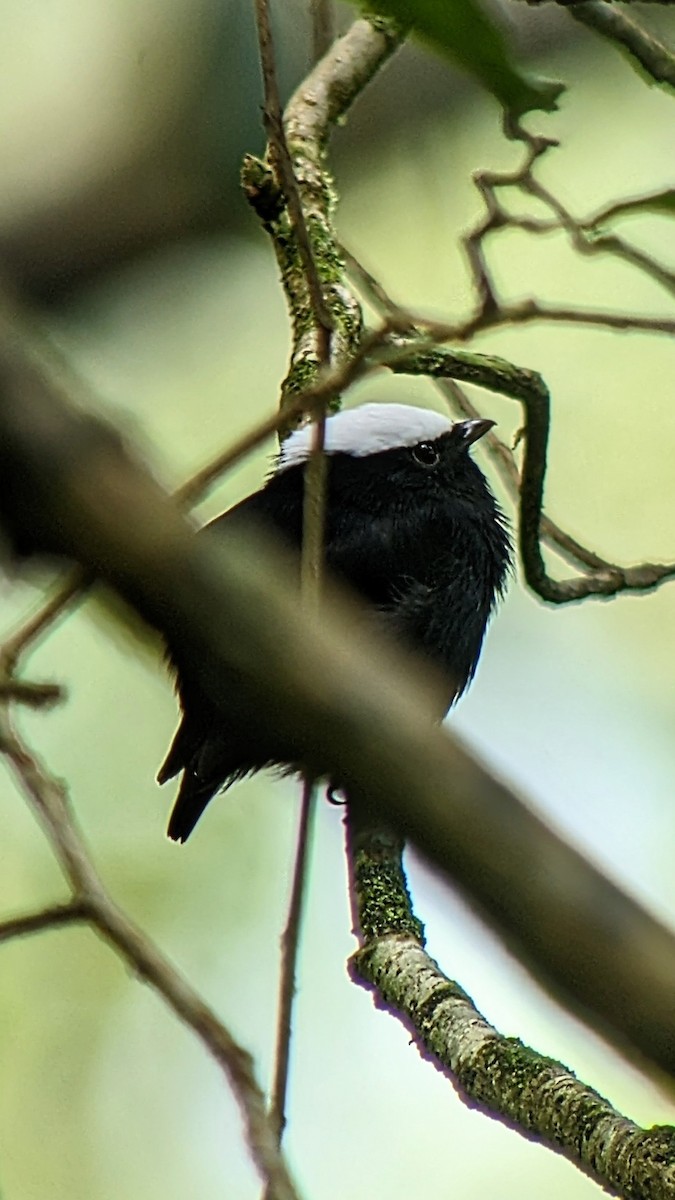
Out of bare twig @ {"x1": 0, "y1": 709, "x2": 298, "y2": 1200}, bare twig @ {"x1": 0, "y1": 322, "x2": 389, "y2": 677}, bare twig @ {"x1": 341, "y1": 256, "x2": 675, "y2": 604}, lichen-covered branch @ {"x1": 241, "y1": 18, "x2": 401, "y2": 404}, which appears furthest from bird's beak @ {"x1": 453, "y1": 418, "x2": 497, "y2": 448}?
bare twig @ {"x1": 0, "y1": 709, "x2": 298, "y2": 1200}

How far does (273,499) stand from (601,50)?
2576 mm

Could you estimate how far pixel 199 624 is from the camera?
38.1 inches

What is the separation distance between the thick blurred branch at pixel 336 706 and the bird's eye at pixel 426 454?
10.3 feet

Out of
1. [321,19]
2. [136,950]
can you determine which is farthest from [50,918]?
[321,19]

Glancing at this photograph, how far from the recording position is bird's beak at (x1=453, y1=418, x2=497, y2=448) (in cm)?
404

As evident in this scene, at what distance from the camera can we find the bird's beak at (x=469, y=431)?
4.04 m

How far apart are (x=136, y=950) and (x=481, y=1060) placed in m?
1.13

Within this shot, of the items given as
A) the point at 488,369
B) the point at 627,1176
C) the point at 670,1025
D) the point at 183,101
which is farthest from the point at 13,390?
the point at 183,101

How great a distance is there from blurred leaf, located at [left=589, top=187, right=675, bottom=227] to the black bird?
1347mm

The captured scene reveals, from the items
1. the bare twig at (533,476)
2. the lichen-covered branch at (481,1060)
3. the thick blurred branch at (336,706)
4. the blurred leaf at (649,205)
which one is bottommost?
the lichen-covered branch at (481,1060)

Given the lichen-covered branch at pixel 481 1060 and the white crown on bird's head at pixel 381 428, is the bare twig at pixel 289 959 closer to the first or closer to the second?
the lichen-covered branch at pixel 481 1060

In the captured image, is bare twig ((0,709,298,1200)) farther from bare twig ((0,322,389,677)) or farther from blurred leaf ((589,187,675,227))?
blurred leaf ((589,187,675,227))

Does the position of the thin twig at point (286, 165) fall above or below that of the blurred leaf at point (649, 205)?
below

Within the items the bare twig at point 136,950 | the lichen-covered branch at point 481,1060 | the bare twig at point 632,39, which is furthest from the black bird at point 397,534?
the bare twig at point 136,950
